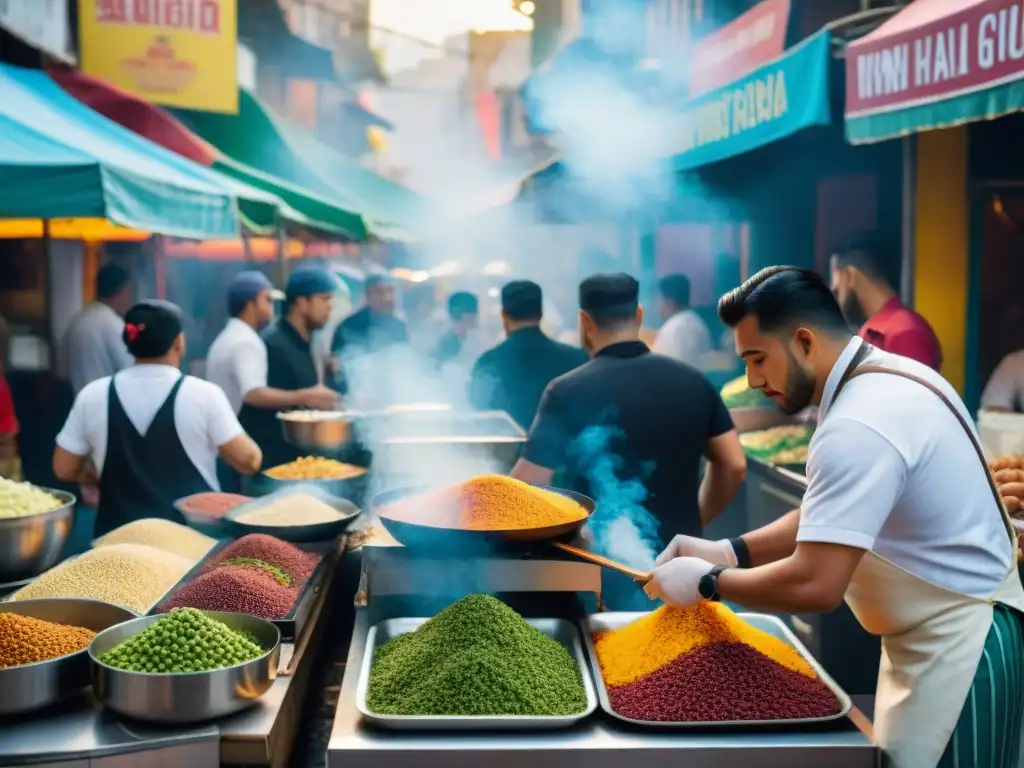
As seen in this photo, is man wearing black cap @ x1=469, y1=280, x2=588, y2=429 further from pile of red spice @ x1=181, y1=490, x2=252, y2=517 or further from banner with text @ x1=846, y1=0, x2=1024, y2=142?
pile of red spice @ x1=181, y1=490, x2=252, y2=517

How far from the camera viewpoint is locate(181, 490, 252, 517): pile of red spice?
13.7ft

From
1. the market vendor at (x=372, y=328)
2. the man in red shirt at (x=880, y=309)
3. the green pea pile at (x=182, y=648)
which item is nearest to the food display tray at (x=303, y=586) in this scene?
Result: the green pea pile at (x=182, y=648)

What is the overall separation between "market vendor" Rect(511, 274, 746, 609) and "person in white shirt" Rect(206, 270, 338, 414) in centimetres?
308

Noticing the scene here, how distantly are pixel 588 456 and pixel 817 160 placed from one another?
20.5 ft

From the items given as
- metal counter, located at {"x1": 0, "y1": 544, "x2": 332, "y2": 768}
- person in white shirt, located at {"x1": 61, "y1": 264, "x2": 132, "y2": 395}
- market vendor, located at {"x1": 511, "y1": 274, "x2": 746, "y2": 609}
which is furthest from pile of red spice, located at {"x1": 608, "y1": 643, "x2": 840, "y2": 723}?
person in white shirt, located at {"x1": 61, "y1": 264, "x2": 132, "y2": 395}

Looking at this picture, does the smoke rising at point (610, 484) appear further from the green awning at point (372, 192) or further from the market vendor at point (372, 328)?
the green awning at point (372, 192)

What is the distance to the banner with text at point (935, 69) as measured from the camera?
408 cm

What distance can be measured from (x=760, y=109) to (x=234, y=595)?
4.93 meters

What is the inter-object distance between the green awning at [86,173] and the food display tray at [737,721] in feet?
11.6

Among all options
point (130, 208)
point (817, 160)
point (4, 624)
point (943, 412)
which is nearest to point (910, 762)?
point (943, 412)

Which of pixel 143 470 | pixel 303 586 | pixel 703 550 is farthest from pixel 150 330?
pixel 703 550

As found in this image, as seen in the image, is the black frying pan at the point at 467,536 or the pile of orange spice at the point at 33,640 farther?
the black frying pan at the point at 467,536

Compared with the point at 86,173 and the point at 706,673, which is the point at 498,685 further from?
the point at 86,173

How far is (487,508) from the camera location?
9.91 feet
